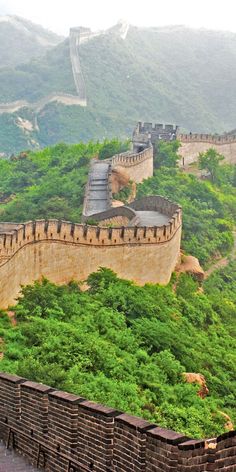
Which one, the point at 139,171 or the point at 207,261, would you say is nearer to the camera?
the point at 207,261

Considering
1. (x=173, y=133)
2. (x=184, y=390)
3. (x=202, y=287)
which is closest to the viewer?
(x=184, y=390)

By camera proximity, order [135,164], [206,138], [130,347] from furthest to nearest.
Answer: [206,138] → [135,164] → [130,347]

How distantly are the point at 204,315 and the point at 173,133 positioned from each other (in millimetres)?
34796

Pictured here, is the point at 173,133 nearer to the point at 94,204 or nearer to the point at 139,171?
the point at 139,171

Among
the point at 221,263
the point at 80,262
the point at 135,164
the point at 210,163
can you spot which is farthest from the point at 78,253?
the point at 210,163

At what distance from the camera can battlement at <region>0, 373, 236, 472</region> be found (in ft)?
23.8

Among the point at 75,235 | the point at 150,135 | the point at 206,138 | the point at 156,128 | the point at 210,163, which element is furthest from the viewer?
the point at 156,128

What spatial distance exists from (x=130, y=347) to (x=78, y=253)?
17.0 feet

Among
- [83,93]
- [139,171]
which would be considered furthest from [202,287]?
[83,93]

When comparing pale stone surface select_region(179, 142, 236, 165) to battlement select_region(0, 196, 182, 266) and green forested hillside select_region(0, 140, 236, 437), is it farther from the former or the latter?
battlement select_region(0, 196, 182, 266)

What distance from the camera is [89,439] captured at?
912 cm

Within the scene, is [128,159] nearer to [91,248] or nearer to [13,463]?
[91,248]

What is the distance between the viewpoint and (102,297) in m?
28.4

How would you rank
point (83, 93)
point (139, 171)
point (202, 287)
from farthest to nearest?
1. point (83, 93)
2. point (139, 171)
3. point (202, 287)
